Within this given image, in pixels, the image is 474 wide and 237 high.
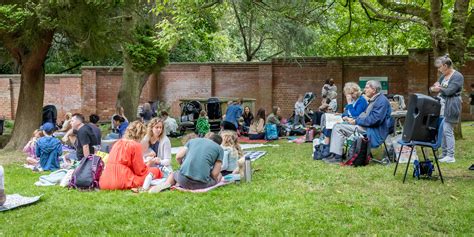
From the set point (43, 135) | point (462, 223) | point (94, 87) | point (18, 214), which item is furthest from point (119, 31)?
point (94, 87)

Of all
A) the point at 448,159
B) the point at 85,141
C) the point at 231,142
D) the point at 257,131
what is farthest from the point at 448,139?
the point at 257,131

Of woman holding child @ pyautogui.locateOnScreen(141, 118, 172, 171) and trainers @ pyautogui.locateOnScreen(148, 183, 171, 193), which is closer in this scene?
trainers @ pyautogui.locateOnScreen(148, 183, 171, 193)

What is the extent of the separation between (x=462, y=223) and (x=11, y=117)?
28.0 m

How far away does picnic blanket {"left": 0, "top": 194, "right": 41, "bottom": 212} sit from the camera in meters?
6.96

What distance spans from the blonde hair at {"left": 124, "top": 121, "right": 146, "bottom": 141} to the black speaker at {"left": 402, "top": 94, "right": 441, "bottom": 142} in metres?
4.04

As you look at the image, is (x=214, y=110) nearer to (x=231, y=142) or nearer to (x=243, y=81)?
(x=243, y=81)

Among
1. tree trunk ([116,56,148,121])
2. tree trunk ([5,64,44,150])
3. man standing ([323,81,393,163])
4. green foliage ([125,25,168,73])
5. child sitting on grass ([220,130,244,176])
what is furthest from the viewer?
tree trunk ([116,56,148,121])

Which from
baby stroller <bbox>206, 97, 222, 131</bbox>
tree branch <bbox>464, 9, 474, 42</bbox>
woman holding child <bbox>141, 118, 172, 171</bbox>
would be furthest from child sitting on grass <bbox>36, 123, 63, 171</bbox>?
tree branch <bbox>464, 9, 474, 42</bbox>

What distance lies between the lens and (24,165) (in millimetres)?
11820

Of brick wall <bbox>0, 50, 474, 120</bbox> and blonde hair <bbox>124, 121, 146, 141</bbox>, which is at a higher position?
brick wall <bbox>0, 50, 474, 120</bbox>

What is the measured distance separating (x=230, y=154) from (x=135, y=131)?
1.53 m

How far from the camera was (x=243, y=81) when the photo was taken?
26.9 meters

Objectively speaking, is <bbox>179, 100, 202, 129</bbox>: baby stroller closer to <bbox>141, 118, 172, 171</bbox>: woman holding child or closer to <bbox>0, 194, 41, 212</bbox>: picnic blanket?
<bbox>141, 118, 172, 171</bbox>: woman holding child

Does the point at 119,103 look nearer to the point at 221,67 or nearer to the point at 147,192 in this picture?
the point at 221,67
